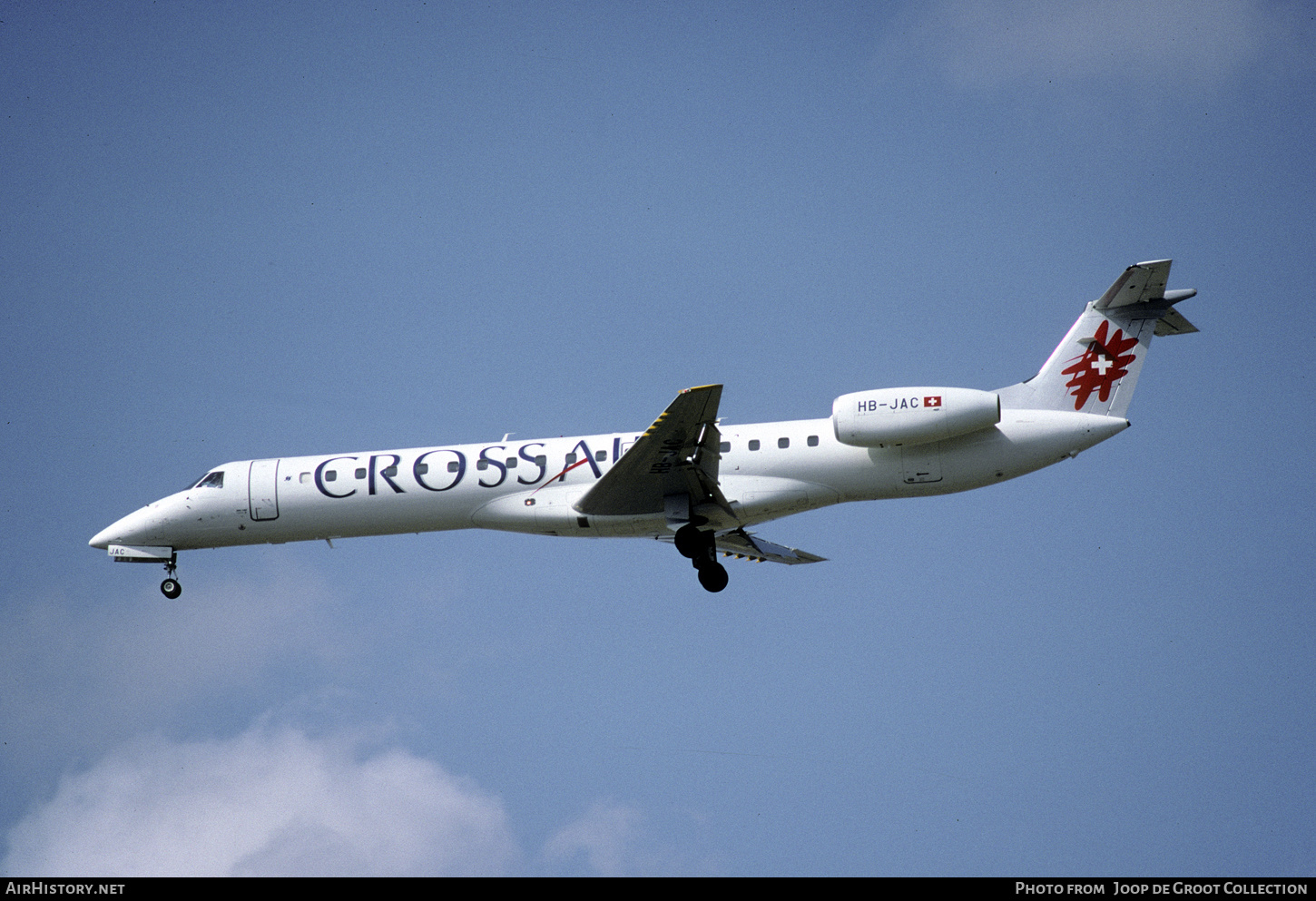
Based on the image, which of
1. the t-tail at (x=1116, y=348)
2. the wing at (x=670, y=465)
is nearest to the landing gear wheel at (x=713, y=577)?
the wing at (x=670, y=465)

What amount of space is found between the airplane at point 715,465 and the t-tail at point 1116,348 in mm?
22

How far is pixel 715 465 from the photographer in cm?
2152

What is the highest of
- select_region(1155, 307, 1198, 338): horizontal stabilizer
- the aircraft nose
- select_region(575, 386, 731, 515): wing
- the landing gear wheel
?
select_region(1155, 307, 1198, 338): horizontal stabilizer

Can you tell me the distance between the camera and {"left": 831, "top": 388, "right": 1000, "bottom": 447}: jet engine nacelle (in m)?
21.1

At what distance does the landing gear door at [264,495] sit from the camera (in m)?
24.1

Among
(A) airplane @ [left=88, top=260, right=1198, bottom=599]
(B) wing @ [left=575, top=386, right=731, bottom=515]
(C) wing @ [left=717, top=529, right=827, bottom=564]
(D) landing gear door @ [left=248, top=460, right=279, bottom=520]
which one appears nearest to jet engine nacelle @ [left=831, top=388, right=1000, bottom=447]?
(A) airplane @ [left=88, top=260, right=1198, bottom=599]

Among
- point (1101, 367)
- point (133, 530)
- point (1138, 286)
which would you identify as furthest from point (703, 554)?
point (133, 530)

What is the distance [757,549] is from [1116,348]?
26.7ft

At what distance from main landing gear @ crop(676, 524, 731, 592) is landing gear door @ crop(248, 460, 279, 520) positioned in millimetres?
7777

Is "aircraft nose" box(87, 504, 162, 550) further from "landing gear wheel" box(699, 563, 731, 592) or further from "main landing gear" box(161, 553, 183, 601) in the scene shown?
"landing gear wheel" box(699, 563, 731, 592)

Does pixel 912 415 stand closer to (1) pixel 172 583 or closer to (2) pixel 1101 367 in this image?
(2) pixel 1101 367
